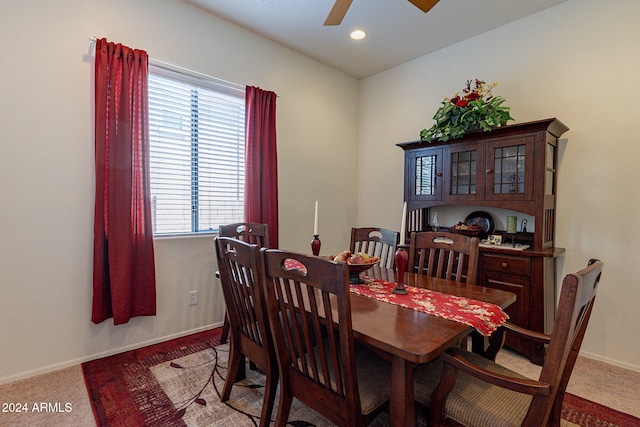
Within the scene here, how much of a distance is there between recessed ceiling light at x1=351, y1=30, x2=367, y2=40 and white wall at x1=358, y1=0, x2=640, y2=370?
1.11m

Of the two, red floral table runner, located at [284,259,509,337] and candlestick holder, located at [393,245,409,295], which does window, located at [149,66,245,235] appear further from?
candlestick holder, located at [393,245,409,295]

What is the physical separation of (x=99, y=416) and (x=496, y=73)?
13.3 ft

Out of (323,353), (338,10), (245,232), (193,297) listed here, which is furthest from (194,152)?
(323,353)

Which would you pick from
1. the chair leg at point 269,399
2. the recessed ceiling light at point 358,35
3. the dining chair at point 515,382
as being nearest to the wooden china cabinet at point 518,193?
the dining chair at point 515,382

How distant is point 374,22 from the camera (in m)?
2.95

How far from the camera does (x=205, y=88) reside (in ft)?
9.65

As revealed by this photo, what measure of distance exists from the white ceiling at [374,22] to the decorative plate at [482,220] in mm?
1797

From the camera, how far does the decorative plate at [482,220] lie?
3.01 metres

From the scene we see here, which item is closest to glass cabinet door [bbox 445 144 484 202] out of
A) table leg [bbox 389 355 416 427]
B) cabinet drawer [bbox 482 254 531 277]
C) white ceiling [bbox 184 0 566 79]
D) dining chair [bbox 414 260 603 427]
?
cabinet drawer [bbox 482 254 531 277]

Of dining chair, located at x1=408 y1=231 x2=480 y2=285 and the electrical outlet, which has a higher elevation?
dining chair, located at x1=408 y1=231 x2=480 y2=285

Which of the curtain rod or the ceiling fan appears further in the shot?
Answer: the curtain rod

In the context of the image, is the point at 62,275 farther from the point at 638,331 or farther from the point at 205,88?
the point at 638,331

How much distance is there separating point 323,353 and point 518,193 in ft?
7.26

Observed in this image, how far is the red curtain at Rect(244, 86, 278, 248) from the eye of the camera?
3098 mm
